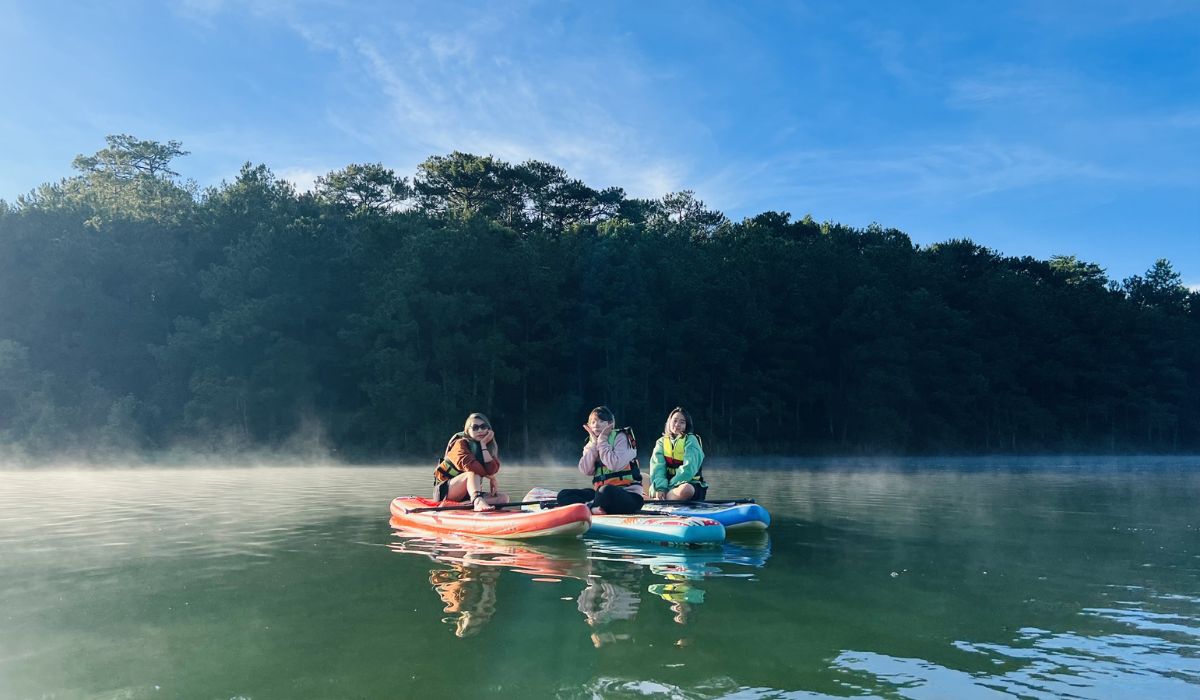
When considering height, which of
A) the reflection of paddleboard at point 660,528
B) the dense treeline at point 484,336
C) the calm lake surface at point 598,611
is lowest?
the calm lake surface at point 598,611

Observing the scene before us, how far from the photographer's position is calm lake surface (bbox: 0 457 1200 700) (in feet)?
17.8

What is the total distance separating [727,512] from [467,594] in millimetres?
5051

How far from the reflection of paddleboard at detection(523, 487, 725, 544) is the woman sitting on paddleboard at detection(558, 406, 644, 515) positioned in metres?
0.26

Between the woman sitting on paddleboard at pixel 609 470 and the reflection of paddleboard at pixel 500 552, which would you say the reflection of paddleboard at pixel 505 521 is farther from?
the woman sitting on paddleboard at pixel 609 470

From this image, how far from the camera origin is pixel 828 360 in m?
46.5

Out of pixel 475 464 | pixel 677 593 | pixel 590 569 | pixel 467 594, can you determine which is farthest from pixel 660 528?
pixel 467 594

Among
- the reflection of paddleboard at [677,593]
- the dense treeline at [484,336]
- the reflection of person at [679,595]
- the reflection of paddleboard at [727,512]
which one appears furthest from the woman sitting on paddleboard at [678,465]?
the dense treeline at [484,336]

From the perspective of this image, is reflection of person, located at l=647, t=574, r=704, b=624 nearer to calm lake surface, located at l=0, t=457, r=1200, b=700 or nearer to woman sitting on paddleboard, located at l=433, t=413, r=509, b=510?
calm lake surface, located at l=0, t=457, r=1200, b=700

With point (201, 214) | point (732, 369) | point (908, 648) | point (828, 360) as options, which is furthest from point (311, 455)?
point (908, 648)

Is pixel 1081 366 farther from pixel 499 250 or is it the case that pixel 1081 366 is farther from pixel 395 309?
pixel 395 309

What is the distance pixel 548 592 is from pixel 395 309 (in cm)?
3182

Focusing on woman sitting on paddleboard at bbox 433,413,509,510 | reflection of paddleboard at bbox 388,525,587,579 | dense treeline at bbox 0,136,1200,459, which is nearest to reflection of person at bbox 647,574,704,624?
reflection of paddleboard at bbox 388,525,587,579

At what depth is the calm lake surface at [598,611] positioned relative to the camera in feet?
17.8

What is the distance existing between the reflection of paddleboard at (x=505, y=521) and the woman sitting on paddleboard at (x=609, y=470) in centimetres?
88
